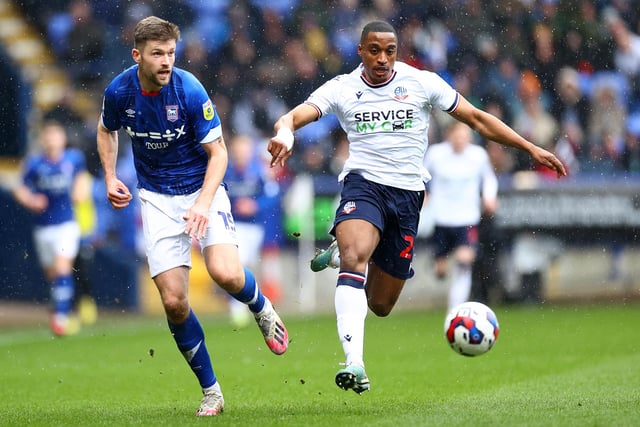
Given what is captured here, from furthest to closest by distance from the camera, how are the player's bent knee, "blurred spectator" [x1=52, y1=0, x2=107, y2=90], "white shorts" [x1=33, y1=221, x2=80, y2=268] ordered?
"blurred spectator" [x1=52, y1=0, x2=107, y2=90] → "white shorts" [x1=33, y1=221, x2=80, y2=268] → the player's bent knee

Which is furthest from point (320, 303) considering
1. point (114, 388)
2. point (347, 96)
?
point (347, 96)

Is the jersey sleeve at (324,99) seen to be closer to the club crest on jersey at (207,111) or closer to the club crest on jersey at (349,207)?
the club crest on jersey at (349,207)

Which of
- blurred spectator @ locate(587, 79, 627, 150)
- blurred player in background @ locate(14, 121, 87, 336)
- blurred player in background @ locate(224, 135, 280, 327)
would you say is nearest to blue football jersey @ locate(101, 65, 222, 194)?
blurred player in background @ locate(14, 121, 87, 336)

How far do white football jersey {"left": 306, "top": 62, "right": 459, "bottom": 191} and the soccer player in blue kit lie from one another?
859 mm

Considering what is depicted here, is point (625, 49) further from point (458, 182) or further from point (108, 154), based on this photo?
point (108, 154)

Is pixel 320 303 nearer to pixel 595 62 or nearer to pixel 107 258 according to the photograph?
pixel 107 258

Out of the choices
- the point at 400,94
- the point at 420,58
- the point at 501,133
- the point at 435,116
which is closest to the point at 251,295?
the point at 400,94

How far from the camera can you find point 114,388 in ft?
30.2

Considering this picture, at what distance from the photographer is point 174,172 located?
7.44 meters

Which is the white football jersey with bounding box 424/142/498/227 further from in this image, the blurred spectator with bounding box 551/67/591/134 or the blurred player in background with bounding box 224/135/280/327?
the blurred spectator with bounding box 551/67/591/134

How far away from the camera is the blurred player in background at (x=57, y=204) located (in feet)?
46.5

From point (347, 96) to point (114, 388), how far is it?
3.04m

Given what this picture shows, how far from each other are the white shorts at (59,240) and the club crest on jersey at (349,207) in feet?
24.9

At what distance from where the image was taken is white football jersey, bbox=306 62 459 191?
25.5 ft
